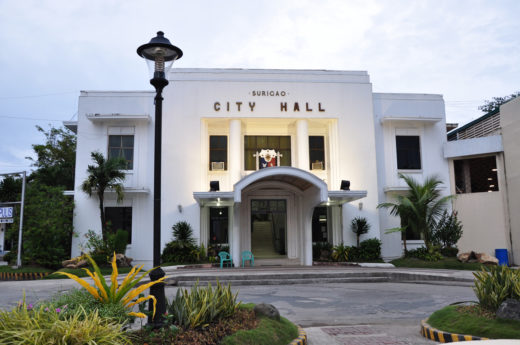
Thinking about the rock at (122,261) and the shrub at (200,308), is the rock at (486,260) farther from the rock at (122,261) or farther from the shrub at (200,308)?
the shrub at (200,308)

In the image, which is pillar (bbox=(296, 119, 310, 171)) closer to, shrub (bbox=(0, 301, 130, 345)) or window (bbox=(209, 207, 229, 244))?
window (bbox=(209, 207, 229, 244))

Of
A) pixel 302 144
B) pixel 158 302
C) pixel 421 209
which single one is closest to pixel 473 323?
pixel 158 302

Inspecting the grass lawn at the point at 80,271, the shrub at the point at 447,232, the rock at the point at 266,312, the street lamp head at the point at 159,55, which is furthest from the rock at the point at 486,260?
the street lamp head at the point at 159,55

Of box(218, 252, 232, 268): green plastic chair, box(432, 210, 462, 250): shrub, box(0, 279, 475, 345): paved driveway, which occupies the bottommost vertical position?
box(0, 279, 475, 345): paved driveway

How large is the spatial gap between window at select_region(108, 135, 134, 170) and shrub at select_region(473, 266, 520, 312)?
1647 cm

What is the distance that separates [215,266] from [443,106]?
1361 centimetres

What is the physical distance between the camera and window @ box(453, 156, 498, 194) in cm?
2039

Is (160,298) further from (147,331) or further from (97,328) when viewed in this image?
(97,328)

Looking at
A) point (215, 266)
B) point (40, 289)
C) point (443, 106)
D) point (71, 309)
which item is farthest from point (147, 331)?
point (443, 106)

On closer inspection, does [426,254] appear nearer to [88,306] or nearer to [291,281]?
[291,281]

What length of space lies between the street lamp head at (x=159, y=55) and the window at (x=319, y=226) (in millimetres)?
15251

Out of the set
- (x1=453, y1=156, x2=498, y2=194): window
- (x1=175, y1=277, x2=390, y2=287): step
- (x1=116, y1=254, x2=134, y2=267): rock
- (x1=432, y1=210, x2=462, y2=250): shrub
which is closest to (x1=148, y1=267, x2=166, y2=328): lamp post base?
(x1=175, y1=277, x2=390, y2=287): step

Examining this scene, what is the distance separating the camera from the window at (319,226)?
2027cm

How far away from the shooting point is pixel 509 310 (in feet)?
19.4
